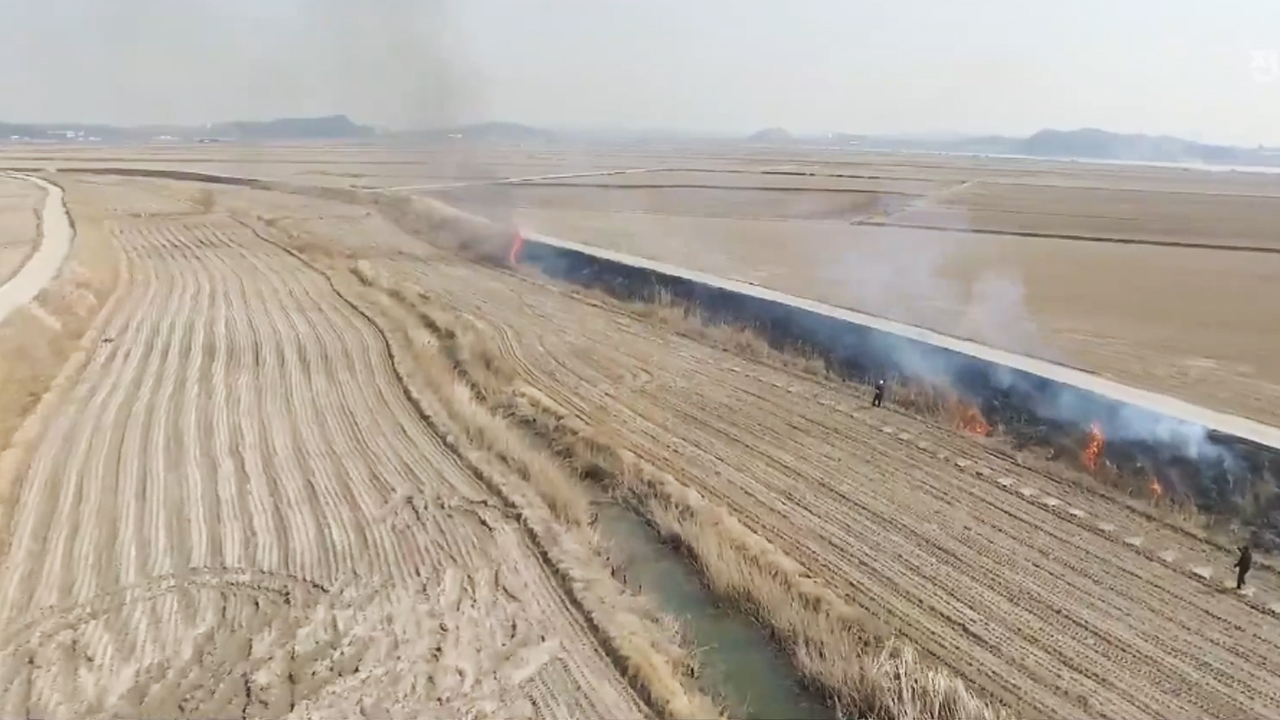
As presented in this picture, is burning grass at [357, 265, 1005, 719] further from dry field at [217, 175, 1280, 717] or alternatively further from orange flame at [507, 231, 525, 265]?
orange flame at [507, 231, 525, 265]

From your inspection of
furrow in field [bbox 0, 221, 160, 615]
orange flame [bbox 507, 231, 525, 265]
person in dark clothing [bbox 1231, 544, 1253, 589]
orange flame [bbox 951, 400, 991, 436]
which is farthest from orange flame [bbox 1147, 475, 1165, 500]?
orange flame [bbox 507, 231, 525, 265]

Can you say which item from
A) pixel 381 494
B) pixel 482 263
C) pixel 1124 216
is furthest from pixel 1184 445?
pixel 1124 216

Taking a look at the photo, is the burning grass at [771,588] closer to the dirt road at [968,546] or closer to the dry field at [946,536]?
the dry field at [946,536]

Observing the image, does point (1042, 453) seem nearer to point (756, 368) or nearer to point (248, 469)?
point (756, 368)

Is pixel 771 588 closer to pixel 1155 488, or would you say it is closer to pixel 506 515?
pixel 506 515

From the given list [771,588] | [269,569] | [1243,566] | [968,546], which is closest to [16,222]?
[269,569]

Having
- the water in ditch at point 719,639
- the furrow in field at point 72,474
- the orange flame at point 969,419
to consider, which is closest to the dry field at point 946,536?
the water in ditch at point 719,639
